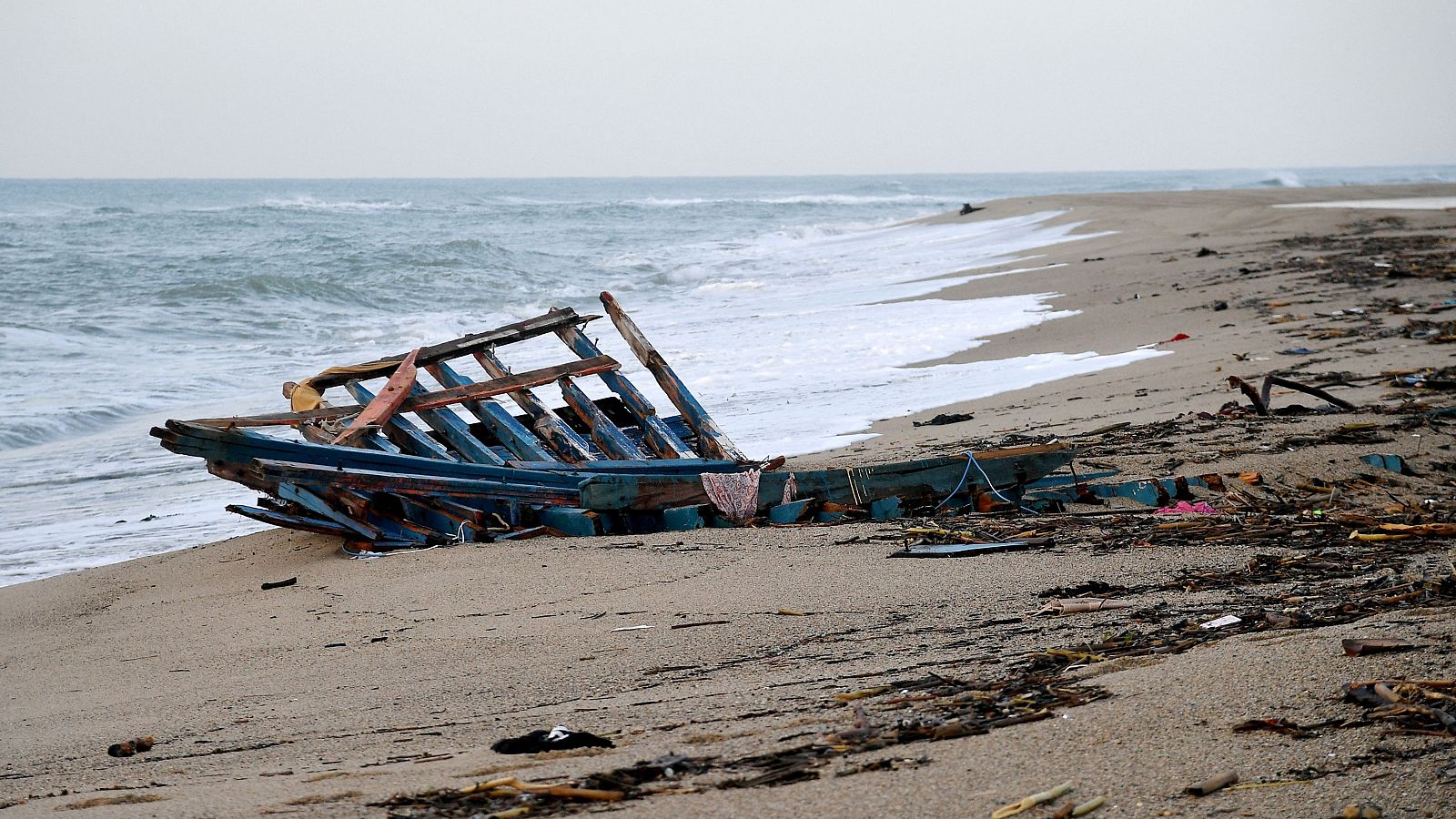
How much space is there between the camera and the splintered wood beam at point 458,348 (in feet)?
19.7

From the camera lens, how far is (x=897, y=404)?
880 centimetres

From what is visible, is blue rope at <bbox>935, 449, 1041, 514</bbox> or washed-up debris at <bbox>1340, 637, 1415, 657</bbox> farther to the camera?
blue rope at <bbox>935, 449, 1041, 514</bbox>

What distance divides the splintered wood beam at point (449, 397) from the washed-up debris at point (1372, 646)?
395 cm

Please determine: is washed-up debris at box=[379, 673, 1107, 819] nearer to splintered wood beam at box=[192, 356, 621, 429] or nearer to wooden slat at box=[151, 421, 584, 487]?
wooden slat at box=[151, 421, 584, 487]

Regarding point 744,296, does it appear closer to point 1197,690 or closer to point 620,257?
point 620,257

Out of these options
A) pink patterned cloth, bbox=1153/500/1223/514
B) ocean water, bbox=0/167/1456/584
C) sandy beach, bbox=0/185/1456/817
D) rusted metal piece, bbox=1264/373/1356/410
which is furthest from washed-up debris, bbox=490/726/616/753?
rusted metal piece, bbox=1264/373/1356/410

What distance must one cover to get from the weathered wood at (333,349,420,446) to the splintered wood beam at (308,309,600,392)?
152mm

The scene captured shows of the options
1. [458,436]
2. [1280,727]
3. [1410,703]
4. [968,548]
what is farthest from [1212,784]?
[458,436]

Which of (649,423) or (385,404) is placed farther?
(649,423)

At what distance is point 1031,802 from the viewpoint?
2188 millimetres

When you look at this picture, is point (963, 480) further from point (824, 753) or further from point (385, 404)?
point (824, 753)

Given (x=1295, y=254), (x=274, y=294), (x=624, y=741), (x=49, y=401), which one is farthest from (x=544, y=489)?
(x=274, y=294)

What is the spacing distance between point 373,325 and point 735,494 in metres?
12.8

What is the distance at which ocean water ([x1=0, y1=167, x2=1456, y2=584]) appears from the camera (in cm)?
784
